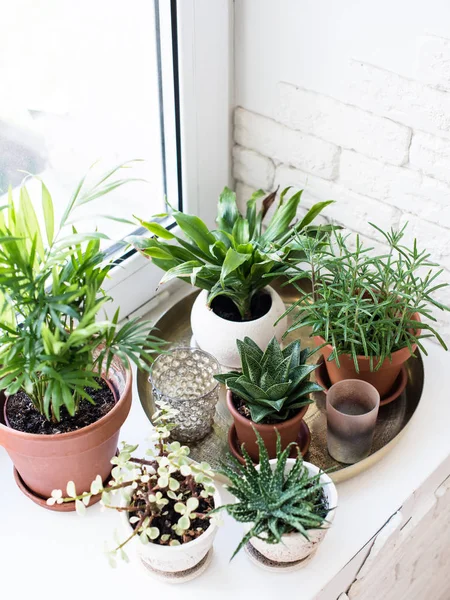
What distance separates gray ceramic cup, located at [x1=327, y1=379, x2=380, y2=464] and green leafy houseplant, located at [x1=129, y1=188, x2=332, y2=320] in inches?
Result: 8.6

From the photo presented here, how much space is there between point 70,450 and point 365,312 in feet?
1.56

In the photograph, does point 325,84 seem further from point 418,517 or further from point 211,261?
point 418,517

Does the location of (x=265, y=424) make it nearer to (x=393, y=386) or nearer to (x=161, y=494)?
(x=161, y=494)

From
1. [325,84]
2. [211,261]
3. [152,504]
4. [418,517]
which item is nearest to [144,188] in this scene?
[211,261]

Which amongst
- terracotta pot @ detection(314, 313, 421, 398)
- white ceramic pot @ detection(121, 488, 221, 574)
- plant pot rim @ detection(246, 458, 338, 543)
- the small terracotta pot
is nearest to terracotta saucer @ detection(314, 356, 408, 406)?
terracotta pot @ detection(314, 313, 421, 398)

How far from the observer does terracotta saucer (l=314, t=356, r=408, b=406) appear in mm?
1222

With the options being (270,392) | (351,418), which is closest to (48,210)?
(270,392)

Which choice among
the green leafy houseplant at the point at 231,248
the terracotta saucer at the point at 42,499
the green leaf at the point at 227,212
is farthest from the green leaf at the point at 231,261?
the terracotta saucer at the point at 42,499

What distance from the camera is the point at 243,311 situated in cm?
124

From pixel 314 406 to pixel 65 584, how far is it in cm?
50

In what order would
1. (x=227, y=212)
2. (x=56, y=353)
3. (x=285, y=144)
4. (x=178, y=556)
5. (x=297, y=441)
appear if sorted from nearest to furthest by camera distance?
(x=56, y=353) < (x=178, y=556) < (x=297, y=441) < (x=227, y=212) < (x=285, y=144)

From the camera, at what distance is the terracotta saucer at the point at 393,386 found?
122cm

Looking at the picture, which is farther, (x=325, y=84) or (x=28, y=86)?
(x=325, y=84)

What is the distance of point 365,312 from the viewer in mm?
1077
